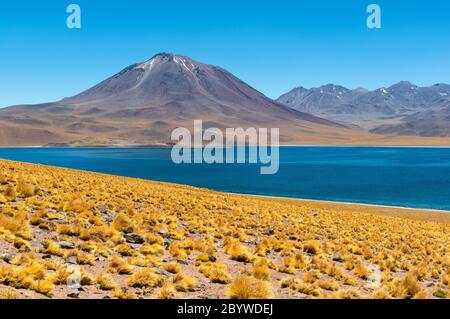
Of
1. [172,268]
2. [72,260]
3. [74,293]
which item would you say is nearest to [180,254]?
[172,268]

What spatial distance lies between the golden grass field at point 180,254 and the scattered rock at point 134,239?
0.11ft

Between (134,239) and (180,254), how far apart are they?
1.98m

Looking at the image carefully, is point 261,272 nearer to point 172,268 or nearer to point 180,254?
point 172,268

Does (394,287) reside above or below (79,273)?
below

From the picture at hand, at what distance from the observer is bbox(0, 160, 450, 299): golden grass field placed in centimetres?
984

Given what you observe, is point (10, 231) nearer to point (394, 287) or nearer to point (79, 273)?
point (79, 273)

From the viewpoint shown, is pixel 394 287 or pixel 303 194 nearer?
pixel 394 287

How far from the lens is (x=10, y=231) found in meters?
12.4

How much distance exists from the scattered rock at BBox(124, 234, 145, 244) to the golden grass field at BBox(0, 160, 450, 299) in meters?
0.03
